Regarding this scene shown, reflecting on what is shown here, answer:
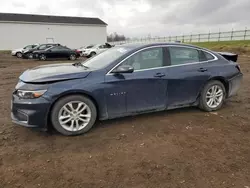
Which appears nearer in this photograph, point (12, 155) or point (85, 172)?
point (85, 172)

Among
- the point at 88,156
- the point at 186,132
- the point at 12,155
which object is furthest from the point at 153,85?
the point at 12,155

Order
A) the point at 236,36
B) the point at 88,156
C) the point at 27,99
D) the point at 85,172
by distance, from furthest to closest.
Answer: the point at 236,36 < the point at 27,99 < the point at 88,156 < the point at 85,172

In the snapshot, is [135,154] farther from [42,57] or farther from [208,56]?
[42,57]

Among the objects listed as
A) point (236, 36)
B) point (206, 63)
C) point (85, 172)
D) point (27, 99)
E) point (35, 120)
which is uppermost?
point (236, 36)

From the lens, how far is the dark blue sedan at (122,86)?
134 inches

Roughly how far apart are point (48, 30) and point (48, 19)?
2119mm

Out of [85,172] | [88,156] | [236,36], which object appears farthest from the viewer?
[236,36]

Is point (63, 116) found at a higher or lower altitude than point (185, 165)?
higher

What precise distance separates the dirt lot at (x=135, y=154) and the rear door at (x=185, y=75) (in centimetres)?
43

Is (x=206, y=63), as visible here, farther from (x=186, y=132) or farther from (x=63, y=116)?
(x=63, y=116)

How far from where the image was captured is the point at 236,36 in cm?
3189

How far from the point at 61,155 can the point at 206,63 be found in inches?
134

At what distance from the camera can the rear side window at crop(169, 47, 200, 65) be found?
14.3 ft

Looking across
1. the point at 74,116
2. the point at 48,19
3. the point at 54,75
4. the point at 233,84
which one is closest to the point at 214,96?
the point at 233,84
